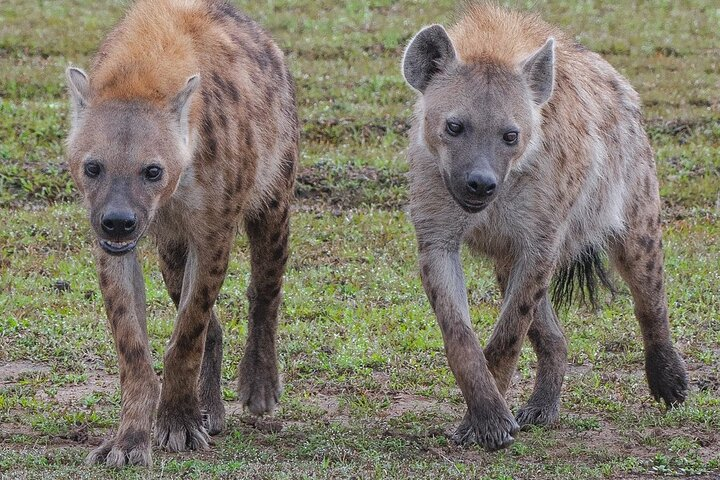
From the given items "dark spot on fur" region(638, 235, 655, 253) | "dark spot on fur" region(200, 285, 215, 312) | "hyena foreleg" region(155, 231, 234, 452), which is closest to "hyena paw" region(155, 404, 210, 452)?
"hyena foreleg" region(155, 231, 234, 452)

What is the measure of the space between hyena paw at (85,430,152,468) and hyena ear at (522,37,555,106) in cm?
175

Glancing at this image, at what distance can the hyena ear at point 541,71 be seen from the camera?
14.5 ft

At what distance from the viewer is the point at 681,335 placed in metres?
5.92

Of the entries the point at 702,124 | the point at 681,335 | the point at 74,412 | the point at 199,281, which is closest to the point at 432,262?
the point at 199,281

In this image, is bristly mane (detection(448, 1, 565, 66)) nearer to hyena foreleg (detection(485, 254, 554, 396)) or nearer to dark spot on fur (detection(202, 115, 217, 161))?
hyena foreleg (detection(485, 254, 554, 396))

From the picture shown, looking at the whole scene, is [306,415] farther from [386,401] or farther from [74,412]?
[74,412]

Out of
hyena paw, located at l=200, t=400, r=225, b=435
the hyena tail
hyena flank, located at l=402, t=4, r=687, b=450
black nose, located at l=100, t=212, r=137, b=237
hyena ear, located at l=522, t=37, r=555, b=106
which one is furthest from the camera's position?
the hyena tail

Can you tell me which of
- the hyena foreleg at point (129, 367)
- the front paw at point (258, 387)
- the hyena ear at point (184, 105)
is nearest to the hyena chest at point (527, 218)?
the front paw at point (258, 387)

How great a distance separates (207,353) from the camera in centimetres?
489

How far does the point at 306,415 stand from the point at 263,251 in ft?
2.35

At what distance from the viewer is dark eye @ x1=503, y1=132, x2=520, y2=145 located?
426 cm

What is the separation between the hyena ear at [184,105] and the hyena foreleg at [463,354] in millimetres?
943

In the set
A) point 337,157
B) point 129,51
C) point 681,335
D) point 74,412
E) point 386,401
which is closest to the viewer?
point 129,51

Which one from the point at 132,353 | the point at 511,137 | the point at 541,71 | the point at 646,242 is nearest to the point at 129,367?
the point at 132,353
